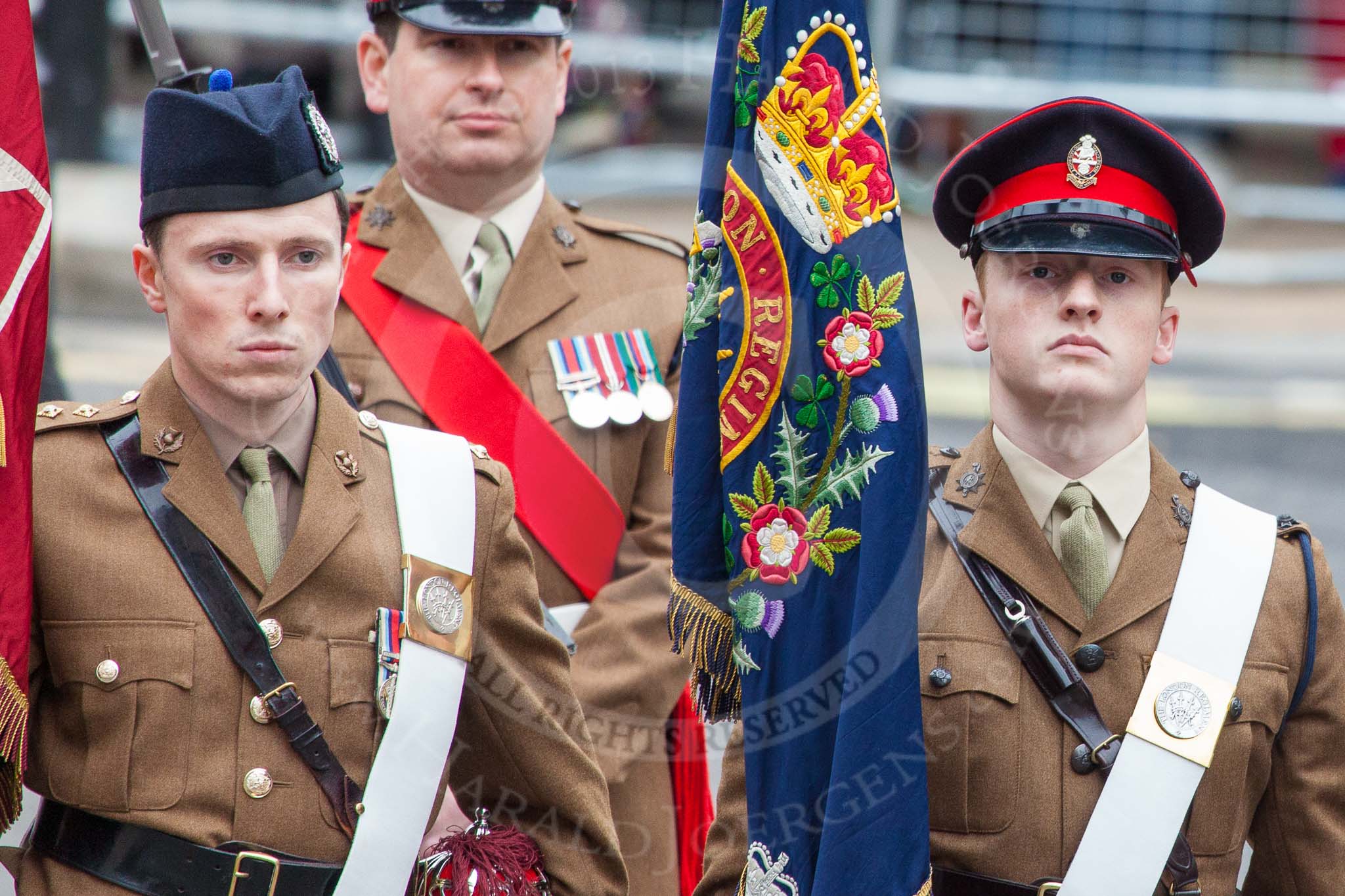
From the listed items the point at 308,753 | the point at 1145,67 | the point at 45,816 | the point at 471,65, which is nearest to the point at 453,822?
the point at 308,753

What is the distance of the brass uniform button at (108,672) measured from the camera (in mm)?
2736

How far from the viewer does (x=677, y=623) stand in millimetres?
3025

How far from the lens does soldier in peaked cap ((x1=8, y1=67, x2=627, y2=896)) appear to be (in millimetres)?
2750

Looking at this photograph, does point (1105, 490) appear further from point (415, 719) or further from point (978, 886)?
point (415, 719)

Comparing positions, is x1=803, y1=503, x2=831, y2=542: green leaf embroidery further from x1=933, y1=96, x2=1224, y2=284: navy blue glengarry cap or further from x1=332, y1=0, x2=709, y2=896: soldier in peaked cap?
x1=332, y1=0, x2=709, y2=896: soldier in peaked cap

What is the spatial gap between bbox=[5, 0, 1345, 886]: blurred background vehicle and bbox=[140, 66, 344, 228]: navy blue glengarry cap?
4.90 metres

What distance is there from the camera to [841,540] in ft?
9.39

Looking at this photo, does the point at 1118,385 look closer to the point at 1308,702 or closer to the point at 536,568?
the point at 1308,702

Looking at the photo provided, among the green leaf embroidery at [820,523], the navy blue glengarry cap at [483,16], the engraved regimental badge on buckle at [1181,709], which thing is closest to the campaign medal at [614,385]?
the navy blue glengarry cap at [483,16]

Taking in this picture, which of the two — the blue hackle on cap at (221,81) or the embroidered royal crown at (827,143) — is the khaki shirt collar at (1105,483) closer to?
the embroidered royal crown at (827,143)

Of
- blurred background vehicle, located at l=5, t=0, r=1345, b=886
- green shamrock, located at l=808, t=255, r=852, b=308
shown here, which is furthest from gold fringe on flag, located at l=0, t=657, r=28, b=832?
blurred background vehicle, located at l=5, t=0, r=1345, b=886

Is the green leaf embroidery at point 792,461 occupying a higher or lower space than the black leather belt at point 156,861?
higher

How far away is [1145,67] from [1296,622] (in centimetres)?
1120

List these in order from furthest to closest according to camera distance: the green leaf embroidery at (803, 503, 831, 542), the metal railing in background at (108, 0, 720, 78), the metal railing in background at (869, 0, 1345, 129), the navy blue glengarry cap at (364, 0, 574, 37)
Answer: the metal railing in background at (869, 0, 1345, 129), the metal railing in background at (108, 0, 720, 78), the navy blue glengarry cap at (364, 0, 574, 37), the green leaf embroidery at (803, 503, 831, 542)
